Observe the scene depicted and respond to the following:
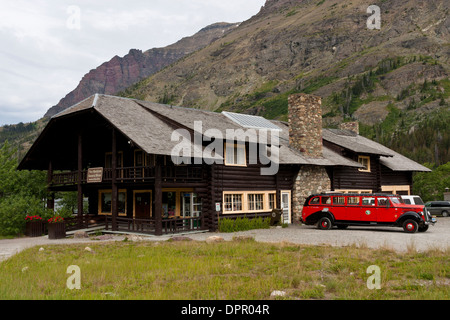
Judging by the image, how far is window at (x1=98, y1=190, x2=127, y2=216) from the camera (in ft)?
93.6

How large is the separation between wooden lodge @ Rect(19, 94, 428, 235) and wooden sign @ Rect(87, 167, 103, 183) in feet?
0.20

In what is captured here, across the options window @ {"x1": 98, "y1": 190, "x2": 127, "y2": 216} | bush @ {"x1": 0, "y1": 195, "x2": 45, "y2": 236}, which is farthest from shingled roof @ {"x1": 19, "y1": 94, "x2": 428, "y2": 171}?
window @ {"x1": 98, "y1": 190, "x2": 127, "y2": 216}

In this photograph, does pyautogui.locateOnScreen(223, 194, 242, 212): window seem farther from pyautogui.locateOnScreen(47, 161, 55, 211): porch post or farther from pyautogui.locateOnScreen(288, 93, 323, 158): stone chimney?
pyautogui.locateOnScreen(47, 161, 55, 211): porch post

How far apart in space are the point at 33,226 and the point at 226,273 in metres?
18.9

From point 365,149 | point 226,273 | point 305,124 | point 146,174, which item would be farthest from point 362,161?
point 226,273

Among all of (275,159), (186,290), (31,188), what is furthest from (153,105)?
(186,290)

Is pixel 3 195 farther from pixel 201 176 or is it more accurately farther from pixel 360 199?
pixel 360 199

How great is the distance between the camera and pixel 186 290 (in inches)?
358

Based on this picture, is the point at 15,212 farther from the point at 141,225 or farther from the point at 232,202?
→ the point at 232,202

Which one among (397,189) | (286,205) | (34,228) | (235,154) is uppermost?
(235,154)

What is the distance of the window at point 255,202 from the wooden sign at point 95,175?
915cm

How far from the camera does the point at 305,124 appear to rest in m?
29.7

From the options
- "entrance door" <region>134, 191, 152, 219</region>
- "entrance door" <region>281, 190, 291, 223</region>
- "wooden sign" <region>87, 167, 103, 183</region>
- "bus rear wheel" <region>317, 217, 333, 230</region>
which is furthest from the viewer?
Result: "entrance door" <region>281, 190, 291, 223</region>

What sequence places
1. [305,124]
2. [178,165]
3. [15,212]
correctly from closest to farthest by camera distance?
[178,165] → [15,212] → [305,124]
